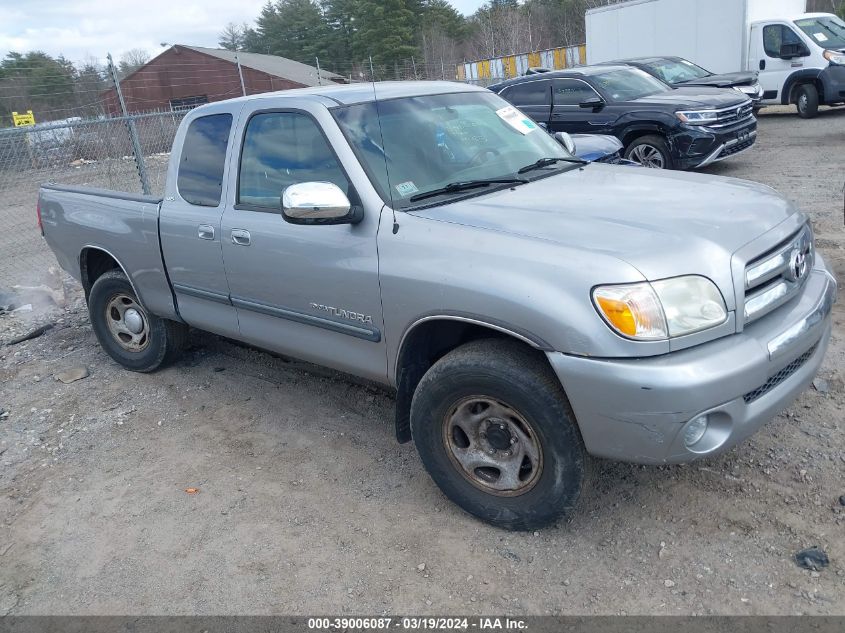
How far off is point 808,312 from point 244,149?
3021mm

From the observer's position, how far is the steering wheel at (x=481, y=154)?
3.88 metres

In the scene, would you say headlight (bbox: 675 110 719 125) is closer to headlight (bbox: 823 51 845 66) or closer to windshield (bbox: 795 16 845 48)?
headlight (bbox: 823 51 845 66)

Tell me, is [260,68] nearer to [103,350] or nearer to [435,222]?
[103,350]

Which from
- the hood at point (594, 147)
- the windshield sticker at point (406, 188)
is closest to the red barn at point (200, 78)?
the hood at point (594, 147)

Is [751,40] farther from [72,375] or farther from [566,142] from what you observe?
[72,375]

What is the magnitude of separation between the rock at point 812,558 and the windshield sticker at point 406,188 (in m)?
2.28

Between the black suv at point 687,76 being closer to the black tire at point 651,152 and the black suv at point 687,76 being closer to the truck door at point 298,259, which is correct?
the black tire at point 651,152

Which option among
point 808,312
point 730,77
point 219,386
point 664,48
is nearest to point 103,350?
point 219,386

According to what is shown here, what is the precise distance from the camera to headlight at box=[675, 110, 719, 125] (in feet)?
31.6

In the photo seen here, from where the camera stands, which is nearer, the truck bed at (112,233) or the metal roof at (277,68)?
the truck bed at (112,233)

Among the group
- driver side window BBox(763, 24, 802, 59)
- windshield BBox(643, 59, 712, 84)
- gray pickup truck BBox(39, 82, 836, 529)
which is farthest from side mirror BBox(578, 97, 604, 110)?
driver side window BBox(763, 24, 802, 59)

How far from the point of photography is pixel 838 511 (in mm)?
3184

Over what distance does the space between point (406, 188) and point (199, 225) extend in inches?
57.7

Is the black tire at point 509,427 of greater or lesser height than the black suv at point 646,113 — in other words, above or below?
below
